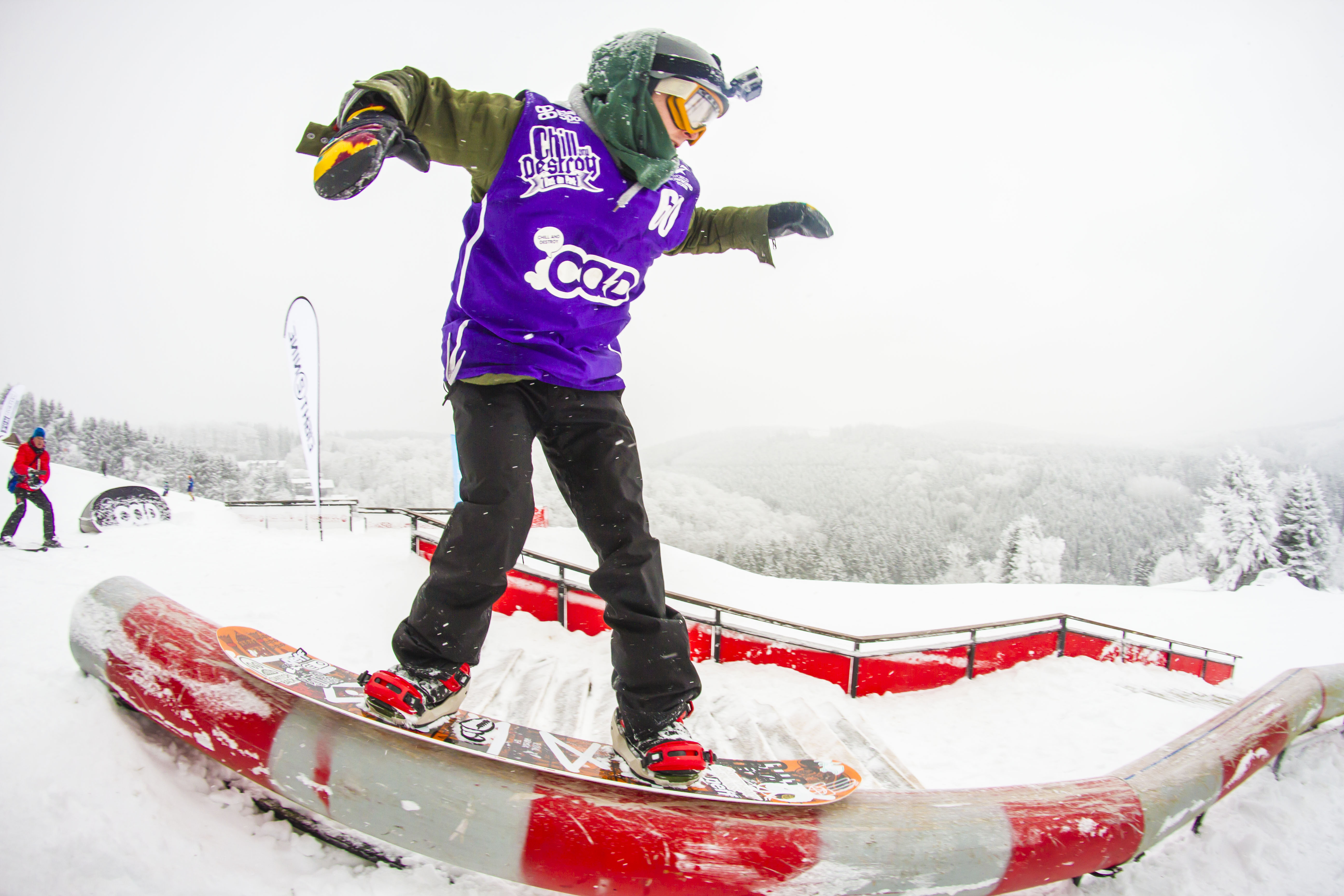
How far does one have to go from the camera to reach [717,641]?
522 centimetres

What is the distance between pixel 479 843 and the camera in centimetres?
113

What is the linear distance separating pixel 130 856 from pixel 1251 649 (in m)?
24.2

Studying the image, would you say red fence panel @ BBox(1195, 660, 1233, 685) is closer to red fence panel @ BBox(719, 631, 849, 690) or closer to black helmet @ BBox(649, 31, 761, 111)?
red fence panel @ BBox(719, 631, 849, 690)

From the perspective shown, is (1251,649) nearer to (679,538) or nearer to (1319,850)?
(1319,850)

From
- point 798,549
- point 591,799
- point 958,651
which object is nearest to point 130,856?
point 591,799

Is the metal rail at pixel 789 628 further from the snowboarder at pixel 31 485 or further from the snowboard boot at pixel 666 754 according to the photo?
the snowboarder at pixel 31 485

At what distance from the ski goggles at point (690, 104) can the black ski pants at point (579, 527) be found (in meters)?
0.92

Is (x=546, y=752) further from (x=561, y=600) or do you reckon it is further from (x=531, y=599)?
(x=531, y=599)

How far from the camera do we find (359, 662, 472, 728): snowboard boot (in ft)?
4.70

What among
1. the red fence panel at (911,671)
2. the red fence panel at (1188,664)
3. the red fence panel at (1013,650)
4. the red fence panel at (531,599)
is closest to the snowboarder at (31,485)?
the red fence panel at (531,599)

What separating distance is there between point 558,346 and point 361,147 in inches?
27.2

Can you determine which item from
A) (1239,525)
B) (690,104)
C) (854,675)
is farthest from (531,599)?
(1239,525)

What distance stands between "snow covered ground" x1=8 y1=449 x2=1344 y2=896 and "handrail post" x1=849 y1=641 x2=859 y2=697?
0.15m

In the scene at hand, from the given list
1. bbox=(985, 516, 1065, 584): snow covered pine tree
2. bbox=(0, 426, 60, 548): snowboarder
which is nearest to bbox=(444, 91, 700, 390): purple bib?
bbox=(0, 426, 60, 548): snowboarder
